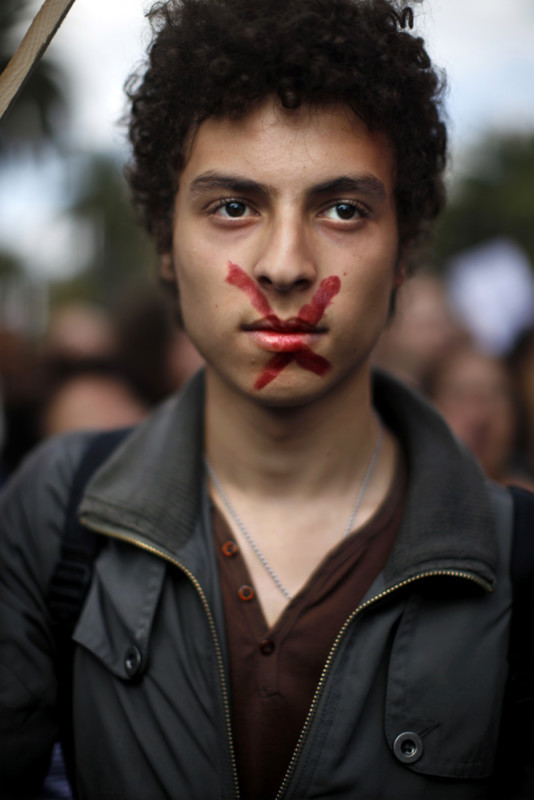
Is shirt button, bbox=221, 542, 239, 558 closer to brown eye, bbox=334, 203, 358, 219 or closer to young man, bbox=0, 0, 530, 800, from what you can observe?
young man, bbox=0, 0, 530, 800

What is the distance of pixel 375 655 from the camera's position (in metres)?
2.02

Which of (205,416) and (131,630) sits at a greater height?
(205,416)

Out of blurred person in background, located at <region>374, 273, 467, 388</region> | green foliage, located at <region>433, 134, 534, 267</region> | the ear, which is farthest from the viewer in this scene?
green foliage, located at <region>433, 134, 534, 267</region>

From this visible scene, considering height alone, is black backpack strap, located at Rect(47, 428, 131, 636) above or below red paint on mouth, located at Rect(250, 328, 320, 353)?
below

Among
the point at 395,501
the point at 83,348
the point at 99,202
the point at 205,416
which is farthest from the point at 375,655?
the point at 99,202

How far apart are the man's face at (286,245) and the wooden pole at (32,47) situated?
56 cm

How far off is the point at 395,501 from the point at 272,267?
79 centimetres

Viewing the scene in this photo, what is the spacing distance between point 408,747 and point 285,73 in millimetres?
1617

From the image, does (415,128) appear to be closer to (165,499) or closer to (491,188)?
(165,499)

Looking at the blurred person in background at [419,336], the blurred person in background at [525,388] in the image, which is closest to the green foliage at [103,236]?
the blurred person in background at [419,336]

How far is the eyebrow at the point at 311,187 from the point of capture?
2.03m

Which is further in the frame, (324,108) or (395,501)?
(395,501)

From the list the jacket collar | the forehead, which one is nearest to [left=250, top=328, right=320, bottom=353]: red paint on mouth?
the forehead

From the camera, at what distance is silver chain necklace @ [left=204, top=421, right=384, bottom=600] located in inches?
88.0
